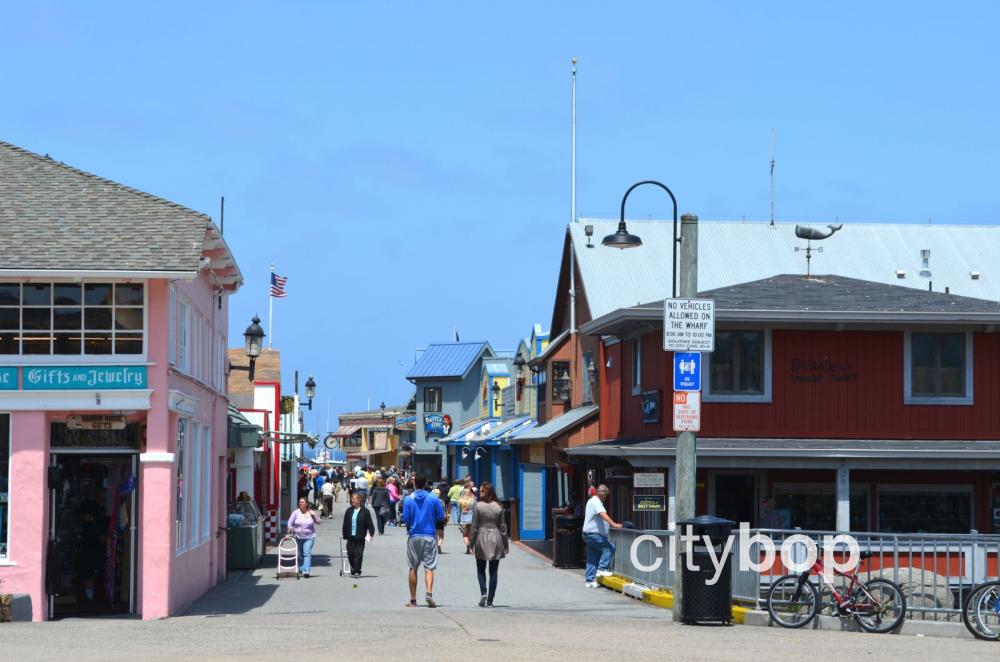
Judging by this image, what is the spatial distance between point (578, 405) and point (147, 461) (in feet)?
62.6

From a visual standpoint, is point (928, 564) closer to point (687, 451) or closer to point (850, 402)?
point (687, 451)

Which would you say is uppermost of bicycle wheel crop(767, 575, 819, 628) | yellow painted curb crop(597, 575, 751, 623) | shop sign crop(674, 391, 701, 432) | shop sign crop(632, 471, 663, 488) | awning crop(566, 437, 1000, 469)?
shop sign crop(674, 391, 701, 432)

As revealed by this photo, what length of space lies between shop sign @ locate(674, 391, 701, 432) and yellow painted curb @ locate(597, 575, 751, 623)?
7.91 feet

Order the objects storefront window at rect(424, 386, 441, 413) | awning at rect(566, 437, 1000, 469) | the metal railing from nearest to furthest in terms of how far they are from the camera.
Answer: the metal railing → awning at rect(566, 437, 1000, 469) → storefront window at rect(424, 386, 441, 413)

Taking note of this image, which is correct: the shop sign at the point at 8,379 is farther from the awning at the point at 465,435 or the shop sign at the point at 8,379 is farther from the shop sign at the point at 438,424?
the shop sign at the point at 438,424

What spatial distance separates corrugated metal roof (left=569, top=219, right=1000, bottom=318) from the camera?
1660 inches

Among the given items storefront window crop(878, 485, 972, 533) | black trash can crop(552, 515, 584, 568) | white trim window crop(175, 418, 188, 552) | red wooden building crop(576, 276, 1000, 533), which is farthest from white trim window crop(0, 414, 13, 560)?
storefront window crop(878, 485, 972, 533)

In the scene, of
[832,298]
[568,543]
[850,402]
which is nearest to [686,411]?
[850,402]

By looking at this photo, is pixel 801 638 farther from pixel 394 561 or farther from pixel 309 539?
pixel 394 561

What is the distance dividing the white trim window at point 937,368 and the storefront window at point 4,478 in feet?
50.5

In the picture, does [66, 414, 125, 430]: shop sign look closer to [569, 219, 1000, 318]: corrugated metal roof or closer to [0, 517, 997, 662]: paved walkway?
[0, 517, 997, 662]: paved walkway

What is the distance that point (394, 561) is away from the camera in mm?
31453

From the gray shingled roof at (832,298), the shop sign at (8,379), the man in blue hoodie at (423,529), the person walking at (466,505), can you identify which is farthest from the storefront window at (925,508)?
the shop sign at (8,379)

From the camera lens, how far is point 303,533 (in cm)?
2712
